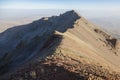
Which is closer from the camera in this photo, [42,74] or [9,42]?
[42,74]

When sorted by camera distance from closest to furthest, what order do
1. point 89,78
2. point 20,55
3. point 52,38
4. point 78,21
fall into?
1. point 89,78
2. point 52,38
3. point 20,55
4. point 78,21

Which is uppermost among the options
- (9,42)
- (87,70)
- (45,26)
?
(87,70)

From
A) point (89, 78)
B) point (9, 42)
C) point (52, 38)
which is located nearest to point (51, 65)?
point (89, 78)

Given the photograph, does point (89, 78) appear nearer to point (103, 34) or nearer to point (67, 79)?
point (67, 79)

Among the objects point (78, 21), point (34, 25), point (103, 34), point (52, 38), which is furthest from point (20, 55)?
point (34, 25)

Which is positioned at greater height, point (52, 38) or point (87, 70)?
point (87, 70)

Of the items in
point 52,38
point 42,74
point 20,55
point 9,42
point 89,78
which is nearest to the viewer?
point 89,78
